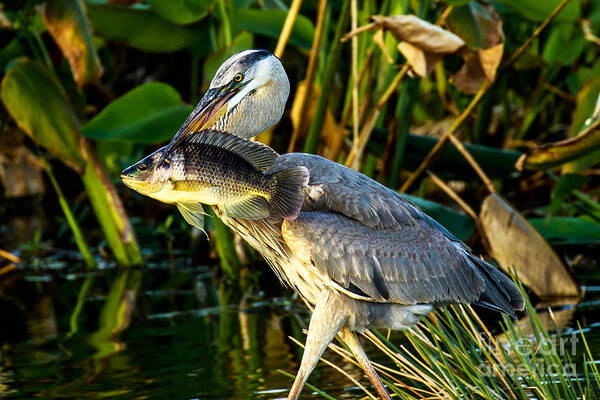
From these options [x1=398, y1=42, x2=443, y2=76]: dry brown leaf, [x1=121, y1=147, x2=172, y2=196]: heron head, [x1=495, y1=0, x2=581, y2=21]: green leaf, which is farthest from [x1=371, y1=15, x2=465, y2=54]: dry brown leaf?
[x1=121, y1=147, x2=172, y2=196]: heron head

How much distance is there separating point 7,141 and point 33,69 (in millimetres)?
2986

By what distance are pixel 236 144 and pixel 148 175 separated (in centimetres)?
31

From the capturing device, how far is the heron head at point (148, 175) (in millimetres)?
2896

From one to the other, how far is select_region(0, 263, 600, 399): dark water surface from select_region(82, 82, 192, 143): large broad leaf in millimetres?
1234

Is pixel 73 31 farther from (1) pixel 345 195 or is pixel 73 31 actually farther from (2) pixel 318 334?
(2) pixel 318 334

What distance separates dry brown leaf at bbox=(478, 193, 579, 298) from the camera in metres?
5.71

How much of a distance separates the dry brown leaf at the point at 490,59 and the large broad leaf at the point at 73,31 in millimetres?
2694

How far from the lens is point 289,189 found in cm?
312

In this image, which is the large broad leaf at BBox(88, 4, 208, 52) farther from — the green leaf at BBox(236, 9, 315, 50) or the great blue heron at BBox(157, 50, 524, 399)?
the great blue heron at BBox(157, 50, 524, 399)

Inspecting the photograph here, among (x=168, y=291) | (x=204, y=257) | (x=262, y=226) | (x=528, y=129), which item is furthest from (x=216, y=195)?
(x=528, y=129)

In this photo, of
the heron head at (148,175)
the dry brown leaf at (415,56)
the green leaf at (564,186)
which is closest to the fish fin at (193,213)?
the heron head at (148,175)

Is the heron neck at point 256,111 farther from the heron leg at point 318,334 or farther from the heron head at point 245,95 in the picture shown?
the heron leg at point 318,334

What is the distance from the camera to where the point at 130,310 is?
21.0 feet

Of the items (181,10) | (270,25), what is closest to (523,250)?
(270,25)
